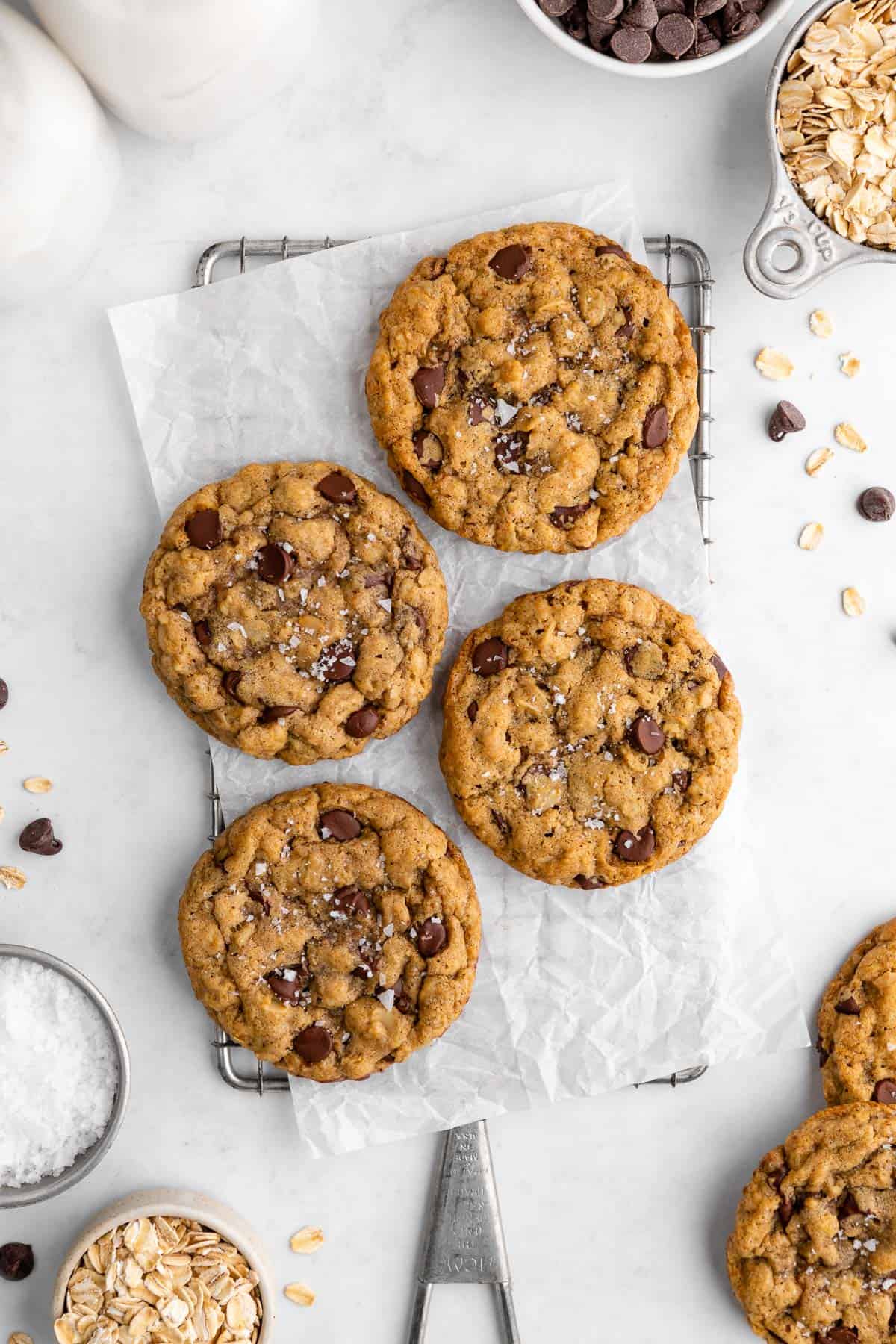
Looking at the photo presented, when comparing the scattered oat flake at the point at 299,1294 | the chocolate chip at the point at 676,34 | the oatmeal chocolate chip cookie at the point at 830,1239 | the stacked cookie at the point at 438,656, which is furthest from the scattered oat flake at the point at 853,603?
the scattered oat flake at the point at 299,1294

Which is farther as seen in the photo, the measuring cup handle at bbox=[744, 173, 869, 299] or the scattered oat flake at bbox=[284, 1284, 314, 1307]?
the scattered oat flake at bbox=[284, 1284, 314, 1307]

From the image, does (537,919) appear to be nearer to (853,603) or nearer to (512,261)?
(853,603)

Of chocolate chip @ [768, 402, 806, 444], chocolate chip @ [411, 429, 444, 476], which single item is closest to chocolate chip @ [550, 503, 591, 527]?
chocolate chip @ [411, 429, 444, 476]

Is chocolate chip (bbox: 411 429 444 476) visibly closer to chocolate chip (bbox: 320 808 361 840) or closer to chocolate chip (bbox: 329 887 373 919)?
chocolate chip (bbox: 320 808 361 840)

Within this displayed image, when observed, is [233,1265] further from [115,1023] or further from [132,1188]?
[115,1023]

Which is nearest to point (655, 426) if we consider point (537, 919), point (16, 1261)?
point (537, 919)

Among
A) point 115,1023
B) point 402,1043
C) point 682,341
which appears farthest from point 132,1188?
point 682,341

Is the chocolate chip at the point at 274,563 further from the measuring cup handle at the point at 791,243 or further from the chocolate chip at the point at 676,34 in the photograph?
the chocolate chip at the point at 676,34
